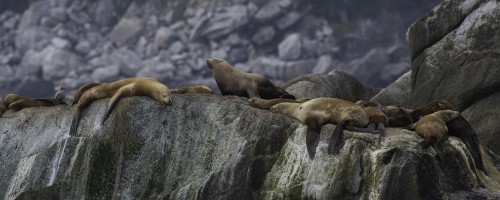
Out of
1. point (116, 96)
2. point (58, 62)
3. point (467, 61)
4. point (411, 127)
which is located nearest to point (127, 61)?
point (58, 62)

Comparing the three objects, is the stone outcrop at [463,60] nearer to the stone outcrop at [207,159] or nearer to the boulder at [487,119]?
the boulder at [487,119]

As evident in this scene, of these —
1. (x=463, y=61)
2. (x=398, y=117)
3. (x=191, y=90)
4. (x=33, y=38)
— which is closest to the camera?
(x=398, y=117)

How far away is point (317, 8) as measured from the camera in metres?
125

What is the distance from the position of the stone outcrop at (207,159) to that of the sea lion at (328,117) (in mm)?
141

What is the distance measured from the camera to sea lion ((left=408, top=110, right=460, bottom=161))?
16.1 m

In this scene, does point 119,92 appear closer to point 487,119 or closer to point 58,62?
point 487,119

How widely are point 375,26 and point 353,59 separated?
24.1ft

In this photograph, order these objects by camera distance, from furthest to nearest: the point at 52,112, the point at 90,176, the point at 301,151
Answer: the point at 52,112, the point at 90,176, the point at 301,151

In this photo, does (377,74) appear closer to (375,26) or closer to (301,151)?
(375,26)

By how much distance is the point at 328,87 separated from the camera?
26000 mm

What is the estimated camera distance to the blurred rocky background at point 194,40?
4478 inches

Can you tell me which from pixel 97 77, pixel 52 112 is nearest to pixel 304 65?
pixel 97 77

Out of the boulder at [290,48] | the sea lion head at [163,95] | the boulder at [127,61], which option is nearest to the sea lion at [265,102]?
the sea lion head at [163,95]

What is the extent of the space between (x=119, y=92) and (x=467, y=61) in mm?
7962
